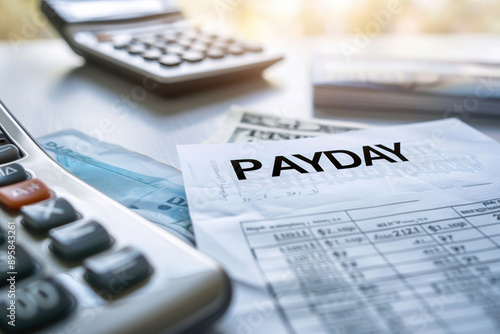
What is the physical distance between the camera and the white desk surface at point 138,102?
40cm

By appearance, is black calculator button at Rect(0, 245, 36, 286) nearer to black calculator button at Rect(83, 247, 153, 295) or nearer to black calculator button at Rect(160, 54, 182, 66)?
black calculator button at Rect(83, 247, 153, 295)

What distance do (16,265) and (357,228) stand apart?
0.52 feet

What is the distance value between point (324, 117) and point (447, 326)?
0.88ft

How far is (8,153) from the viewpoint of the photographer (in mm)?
271

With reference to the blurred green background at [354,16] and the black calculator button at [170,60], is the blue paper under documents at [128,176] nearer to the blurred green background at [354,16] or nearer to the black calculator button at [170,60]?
the black calculator button at [170,60]

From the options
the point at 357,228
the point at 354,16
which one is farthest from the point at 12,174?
the point at 354,16

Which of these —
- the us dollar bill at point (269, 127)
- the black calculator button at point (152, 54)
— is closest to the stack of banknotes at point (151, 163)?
the us dollar bill at point (269, 127)

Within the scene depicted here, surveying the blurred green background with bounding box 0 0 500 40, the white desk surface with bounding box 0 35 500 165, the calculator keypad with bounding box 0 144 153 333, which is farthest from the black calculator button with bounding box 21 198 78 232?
the blurred green background with bounding box 0 0 500 40

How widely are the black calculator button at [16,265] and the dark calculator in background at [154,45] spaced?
0.28 m

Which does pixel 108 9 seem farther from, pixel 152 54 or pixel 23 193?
pixel 23 193

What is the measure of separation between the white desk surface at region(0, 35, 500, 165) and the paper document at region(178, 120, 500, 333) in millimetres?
68

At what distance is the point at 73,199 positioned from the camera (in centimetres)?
24

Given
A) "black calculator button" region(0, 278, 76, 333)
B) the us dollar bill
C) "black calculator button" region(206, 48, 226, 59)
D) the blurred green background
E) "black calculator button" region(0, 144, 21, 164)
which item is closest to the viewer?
"black calculator button" region(0, 278, 76, 333)

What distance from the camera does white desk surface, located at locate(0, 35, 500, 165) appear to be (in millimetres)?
401
